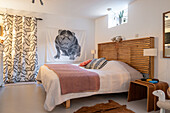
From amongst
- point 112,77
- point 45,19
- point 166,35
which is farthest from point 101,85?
point 45,19

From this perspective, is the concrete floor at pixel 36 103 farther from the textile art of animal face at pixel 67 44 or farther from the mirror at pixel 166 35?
the textile art of animal face at pixel 67 44

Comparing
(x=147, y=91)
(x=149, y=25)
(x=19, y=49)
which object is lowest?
(x=147, y=91)

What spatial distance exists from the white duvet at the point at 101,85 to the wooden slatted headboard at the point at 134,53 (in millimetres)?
422

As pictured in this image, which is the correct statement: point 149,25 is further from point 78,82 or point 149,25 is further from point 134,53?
point 78,82

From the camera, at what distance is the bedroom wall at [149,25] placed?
2.72 metres

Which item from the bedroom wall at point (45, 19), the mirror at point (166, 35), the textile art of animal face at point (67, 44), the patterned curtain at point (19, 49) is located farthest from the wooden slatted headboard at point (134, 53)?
the patterned curtain at point (19, 49)

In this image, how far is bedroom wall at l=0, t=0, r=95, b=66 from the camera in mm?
3968

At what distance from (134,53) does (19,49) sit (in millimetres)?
3689

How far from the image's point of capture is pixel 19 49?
439 cm

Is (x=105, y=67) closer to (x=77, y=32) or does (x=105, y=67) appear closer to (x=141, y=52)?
(x=141, y=52)

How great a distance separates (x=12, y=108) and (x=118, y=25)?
3.55 meters

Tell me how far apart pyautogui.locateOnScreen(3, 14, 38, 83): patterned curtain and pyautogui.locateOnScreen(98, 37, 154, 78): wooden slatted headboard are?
8.69 ft

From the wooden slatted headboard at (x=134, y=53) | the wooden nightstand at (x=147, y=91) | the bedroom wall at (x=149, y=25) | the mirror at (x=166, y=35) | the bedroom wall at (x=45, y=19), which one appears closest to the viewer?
the wooden nightstand at (x=147, y=91)

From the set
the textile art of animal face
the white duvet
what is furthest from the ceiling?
the white duvet
